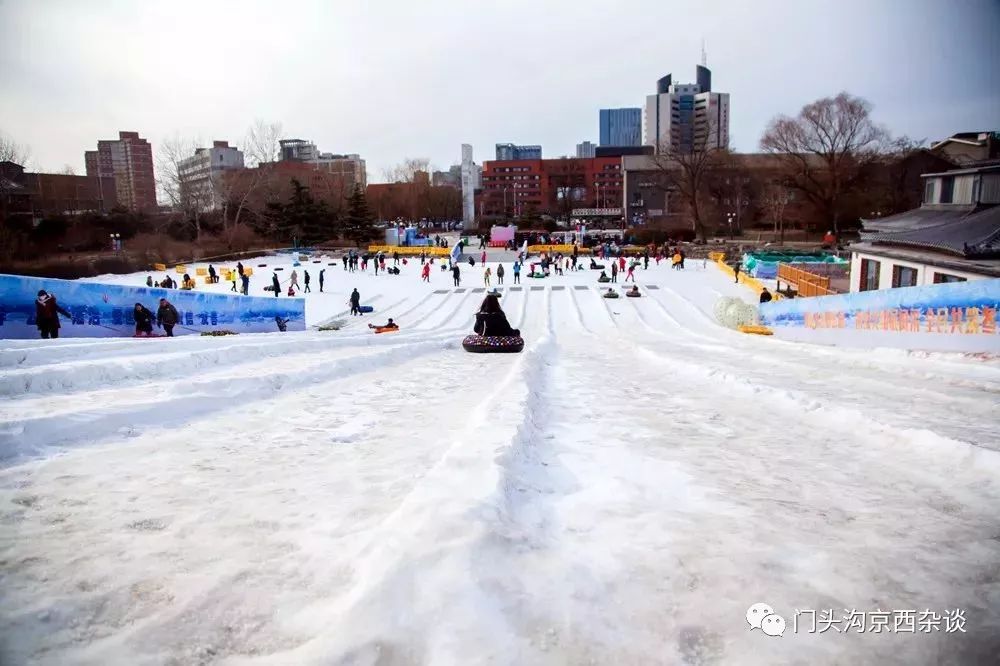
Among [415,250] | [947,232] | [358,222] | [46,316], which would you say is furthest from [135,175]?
[947,232]

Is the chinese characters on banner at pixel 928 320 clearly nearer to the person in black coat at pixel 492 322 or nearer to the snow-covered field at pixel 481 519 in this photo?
the snow-covered field at pixel 481 519


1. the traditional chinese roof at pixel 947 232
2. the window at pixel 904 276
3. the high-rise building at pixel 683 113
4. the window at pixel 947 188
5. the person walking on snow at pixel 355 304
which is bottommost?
the person walking on snow at pixel 355 304

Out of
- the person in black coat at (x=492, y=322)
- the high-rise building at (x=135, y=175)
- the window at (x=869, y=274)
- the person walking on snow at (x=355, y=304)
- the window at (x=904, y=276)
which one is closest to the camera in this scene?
the person in black coat at (x=492, y=322)

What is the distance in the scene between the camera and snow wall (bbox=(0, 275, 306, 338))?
44.5 feet

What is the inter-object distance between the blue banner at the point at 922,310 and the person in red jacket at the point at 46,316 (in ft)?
57.9

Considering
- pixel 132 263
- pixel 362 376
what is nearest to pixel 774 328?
pixel 362 376

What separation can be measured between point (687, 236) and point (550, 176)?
188ft

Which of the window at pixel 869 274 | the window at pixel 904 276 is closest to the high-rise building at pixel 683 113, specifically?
the window at pixel 869 274

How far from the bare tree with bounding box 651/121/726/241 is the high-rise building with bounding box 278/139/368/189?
6376 centimetres

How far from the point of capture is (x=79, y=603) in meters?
2.95

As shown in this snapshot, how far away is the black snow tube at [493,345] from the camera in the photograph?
45.1ft

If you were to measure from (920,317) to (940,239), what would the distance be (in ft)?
20.5

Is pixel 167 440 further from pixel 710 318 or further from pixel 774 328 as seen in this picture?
pixel 710 318

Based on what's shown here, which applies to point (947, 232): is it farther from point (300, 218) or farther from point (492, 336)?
point (300, 218)
